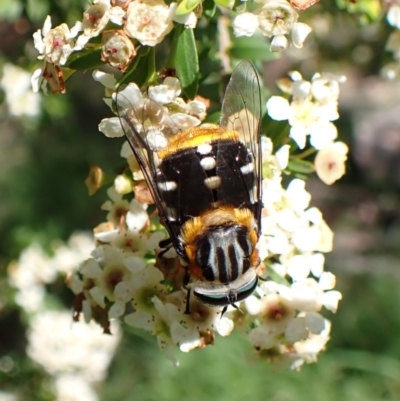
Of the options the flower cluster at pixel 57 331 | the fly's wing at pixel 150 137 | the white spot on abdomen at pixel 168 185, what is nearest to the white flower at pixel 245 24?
the fly's wing at pixel 150 137

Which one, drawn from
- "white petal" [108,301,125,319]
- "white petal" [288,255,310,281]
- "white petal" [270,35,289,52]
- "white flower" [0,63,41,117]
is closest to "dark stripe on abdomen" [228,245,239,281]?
"white petal" [288,255,310,281]

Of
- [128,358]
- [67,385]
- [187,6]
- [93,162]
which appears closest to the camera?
[187,6]

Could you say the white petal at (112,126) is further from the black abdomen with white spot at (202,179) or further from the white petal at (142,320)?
the white petal at (142,320)

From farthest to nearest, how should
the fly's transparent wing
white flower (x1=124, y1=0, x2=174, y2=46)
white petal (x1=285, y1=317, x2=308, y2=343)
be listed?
white petal (x1=285, y1=317, x2=308, y2=343) < the fly's transparent wing < white flower (x1=124, y1=0, x2=174, y2=46)

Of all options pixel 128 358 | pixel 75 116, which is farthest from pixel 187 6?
pixel 75 116

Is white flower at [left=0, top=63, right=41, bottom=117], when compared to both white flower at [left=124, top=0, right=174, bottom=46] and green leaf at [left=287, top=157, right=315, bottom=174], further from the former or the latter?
Result: white flower at [left=124, top=0, right=174, bottom=46]

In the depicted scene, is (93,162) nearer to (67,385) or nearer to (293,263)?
(67,385)
